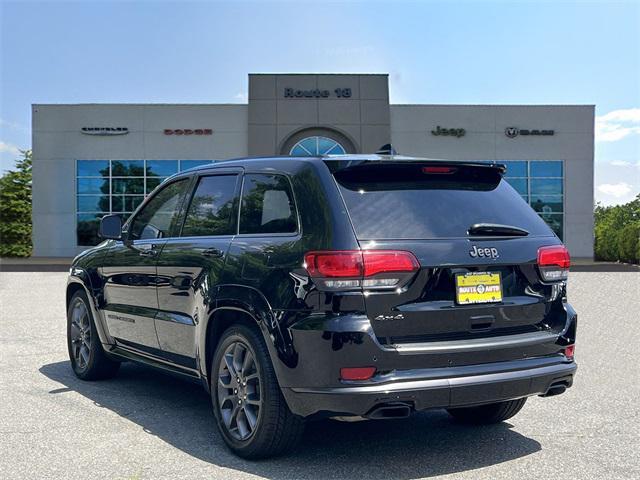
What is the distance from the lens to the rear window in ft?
13.0

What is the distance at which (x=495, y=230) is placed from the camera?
4199 mm

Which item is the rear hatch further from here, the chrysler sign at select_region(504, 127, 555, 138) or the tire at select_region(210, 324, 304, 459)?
the chrysler sign at select_region(504, 127, 555, 138)

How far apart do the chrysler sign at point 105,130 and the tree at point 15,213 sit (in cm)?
601

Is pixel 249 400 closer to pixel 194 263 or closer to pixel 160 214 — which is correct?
pixel 194 263

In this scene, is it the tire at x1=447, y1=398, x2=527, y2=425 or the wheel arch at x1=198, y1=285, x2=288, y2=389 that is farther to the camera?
the tire at x1=447, y1=398, x2=527, y2=425

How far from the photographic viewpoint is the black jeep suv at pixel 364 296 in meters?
3.77

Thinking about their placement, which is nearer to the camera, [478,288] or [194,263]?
[478,288]

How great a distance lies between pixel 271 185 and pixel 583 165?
34041 millimetres

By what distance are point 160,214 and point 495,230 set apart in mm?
2843

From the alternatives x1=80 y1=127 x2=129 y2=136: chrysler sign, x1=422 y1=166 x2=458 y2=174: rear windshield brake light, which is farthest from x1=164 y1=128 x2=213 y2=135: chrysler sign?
x1=422 y1=166 x2=458 y2=174: rear windshield brake light

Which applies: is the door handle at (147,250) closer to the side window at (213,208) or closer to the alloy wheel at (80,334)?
the side window at (213,208)

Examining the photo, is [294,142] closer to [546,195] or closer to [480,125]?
[480,125]

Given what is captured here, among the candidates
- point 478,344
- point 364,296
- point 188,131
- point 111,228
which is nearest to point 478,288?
point 478,344

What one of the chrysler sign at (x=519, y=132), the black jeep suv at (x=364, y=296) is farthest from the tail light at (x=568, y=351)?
the chrysler sign at (x=519, y=132)
